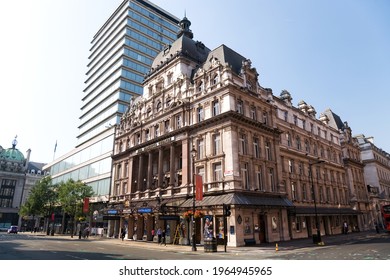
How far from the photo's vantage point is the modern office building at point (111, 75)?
65.7 metres

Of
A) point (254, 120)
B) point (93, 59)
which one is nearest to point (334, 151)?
point (254, 120)

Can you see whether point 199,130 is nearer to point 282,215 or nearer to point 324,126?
point 282,215

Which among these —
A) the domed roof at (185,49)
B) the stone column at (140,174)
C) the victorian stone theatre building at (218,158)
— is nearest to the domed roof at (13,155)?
the victorian stone theatre building at (218,158)

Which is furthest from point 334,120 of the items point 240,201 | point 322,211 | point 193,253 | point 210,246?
point 193,253

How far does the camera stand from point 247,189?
31.4m

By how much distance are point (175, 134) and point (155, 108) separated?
8.95 meters

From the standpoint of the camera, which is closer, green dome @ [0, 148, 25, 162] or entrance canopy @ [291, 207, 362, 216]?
entrance canopy @ [291, 207, 362, 216]

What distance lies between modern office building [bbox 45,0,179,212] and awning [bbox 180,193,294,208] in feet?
112

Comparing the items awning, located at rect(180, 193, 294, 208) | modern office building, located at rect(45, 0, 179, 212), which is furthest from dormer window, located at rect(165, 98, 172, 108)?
modern office building, located at rect(45, 0, 179, 212)

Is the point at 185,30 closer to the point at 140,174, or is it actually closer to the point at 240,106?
the point at 240,106

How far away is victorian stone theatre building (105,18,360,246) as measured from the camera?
103 ft

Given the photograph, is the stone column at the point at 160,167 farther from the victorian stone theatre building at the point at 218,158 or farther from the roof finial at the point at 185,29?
the roof finial at the point at 185,29

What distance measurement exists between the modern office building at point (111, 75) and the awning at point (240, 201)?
1340 inches

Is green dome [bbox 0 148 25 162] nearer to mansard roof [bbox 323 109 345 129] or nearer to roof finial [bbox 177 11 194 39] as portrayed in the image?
roof finial [bbox 177 11 194 39]
